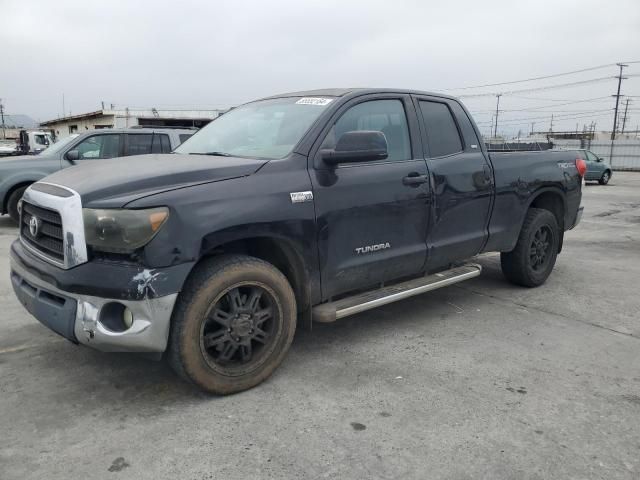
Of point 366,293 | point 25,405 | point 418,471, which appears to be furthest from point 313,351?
point 25,405

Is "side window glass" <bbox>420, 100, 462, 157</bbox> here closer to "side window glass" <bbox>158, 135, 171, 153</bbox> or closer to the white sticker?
the white sticker

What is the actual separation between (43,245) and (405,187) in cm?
243

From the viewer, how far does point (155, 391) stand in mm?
3186

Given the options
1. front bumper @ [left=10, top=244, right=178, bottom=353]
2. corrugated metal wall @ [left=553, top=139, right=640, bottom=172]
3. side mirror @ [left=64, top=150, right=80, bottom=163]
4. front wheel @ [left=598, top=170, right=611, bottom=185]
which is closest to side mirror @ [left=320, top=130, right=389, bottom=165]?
front bumper @ [left=10, top=244, right=178, bottom=353]

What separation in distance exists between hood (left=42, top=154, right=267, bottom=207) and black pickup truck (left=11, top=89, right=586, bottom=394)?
1 cm

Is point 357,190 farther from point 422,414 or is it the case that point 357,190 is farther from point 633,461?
point 633,461

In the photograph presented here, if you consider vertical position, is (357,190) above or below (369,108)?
below

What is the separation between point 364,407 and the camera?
3012 millimetres

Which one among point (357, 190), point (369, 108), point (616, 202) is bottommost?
point (616, 202)

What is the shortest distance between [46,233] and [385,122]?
2.47 meters

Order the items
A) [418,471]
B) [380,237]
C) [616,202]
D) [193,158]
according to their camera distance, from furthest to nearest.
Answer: [616,202], [380,237], [193,158], [418,471]

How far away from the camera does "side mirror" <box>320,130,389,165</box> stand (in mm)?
3375

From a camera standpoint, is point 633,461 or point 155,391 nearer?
point 633,461

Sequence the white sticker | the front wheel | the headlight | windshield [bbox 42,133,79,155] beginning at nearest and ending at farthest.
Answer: the headlight, the white sticker, windshield [bbox 42,133,79,155], the front wheel
